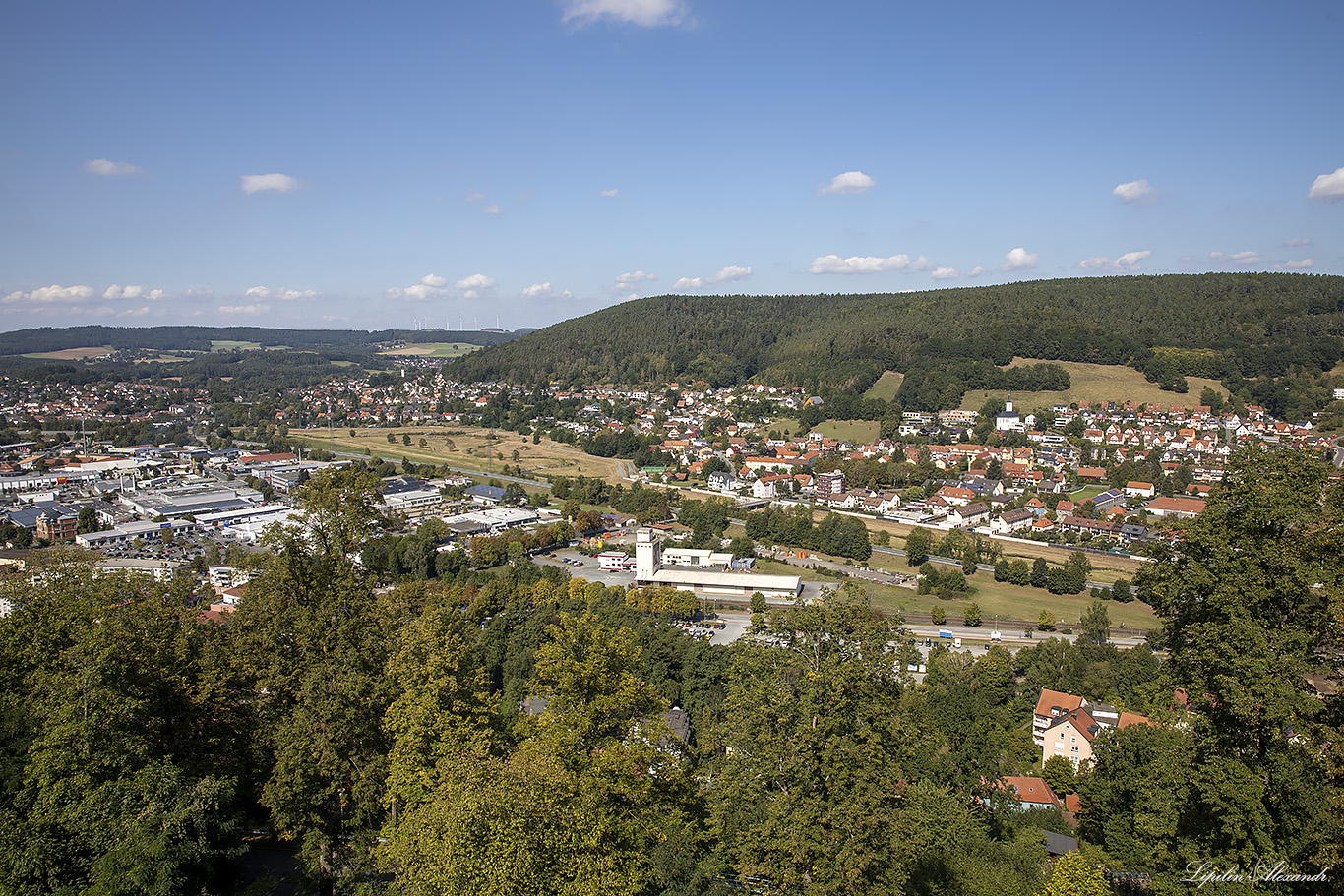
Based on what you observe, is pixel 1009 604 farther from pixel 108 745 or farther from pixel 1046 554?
pixel 108 745

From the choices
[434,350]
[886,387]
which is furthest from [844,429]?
[434,350]

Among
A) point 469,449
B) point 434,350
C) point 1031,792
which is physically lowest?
point 1031,792

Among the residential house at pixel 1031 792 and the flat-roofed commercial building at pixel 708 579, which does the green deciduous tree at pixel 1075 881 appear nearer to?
the residential house at pixel 1031 792

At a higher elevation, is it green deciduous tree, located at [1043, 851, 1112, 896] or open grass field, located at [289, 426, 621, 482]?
green deciduous tree, located at [1043, 851, 1112, 896]

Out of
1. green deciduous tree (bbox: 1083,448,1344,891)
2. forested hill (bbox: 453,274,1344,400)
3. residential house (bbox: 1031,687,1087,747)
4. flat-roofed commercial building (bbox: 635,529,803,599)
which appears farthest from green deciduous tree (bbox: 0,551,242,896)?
forested hill (bbox: 453,274,1344,400)

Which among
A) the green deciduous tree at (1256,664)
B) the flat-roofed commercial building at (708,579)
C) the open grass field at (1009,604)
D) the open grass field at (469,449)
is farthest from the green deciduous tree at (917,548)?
the green deciduous tree at (1256,664)

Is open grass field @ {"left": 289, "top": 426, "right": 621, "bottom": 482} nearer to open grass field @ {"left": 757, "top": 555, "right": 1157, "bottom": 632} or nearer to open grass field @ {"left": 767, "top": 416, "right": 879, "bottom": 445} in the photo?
open grass field @ {"left": 767, "top": 416, "right": 879, "bottom": 445}

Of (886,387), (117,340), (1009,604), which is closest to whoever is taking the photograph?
(1009,604)
